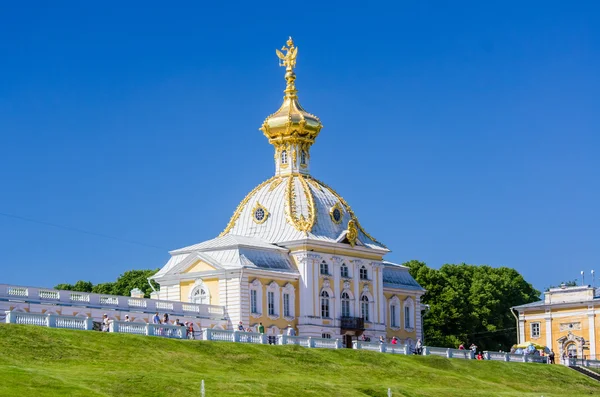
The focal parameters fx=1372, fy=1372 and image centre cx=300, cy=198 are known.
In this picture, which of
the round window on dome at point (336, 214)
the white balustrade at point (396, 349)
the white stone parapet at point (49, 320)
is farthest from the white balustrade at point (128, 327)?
the round window on dome at point (336, 214)

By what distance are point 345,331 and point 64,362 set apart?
35.1 meters

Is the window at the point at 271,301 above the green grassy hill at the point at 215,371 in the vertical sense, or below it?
above

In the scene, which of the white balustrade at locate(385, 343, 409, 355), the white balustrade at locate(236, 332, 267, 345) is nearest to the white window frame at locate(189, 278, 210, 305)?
the white balustrade at locate(385, 343, 409, 355)

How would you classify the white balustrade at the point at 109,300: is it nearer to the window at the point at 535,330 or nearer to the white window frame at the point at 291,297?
the white window frame at the point at 291,297

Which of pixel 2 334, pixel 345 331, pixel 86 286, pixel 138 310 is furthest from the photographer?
pixel 86 286

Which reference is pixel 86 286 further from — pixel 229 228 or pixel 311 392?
pixel 311 392

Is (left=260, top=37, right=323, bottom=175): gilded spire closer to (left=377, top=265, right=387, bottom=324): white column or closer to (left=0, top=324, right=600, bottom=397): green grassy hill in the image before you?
(left=377, top=265, right=387, bottom=324): white column

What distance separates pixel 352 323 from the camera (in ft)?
271

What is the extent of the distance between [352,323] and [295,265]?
5106 millimetres

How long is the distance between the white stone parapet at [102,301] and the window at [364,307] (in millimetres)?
11386

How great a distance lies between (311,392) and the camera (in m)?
51.8

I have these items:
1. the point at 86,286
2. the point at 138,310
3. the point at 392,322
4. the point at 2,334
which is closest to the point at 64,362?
the point at 2,334

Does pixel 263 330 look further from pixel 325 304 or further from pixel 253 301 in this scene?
pixel 325 304

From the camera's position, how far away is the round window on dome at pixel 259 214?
84.3 m
